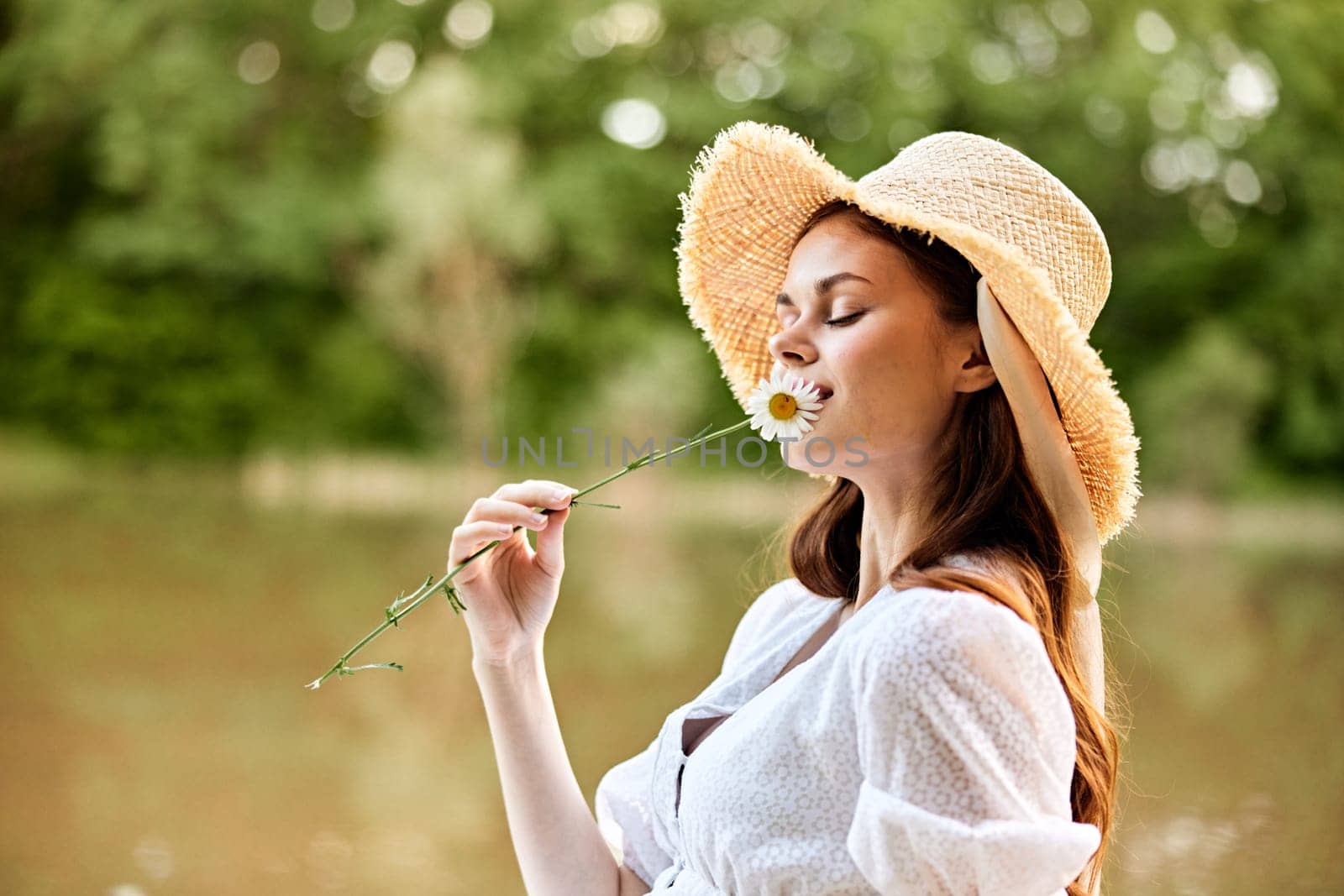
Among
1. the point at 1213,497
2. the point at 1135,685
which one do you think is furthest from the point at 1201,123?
the point at 1135,685

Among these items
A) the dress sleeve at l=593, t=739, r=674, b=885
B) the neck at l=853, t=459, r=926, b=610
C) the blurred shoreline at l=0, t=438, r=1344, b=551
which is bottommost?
the dress sleeve at l=593, t=739, r=674, b=885

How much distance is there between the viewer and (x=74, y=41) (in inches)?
422

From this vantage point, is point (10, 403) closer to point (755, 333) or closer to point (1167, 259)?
point (1167, 259)

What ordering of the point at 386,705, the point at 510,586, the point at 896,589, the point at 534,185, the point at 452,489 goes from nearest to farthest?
1. the point at 896,589
2. the point at 510,586
3. the point at 386,705
4. the point at 452,489
5. the point at 534,185

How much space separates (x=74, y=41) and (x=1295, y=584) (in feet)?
30.6

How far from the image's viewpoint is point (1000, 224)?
3.00ft

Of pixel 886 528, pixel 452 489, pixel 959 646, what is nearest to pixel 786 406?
pixel 886 528

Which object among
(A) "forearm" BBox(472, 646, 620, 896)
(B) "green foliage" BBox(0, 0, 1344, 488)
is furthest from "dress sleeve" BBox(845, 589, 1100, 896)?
(B) "green foliage" BBox(0, 0, 1344, 488)

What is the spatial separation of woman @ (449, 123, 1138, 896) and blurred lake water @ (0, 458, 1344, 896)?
0.24 m

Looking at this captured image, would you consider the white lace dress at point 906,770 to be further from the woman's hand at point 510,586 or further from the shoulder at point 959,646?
the woman's hand at point 510,586

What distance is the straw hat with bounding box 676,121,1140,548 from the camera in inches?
34.2

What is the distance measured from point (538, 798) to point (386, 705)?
7.64ft

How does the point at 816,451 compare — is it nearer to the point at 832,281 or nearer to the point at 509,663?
the point at 832,281

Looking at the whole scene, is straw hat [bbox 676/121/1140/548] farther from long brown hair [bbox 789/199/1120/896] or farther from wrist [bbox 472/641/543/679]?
wrist [bbox 472/641/543/679]
